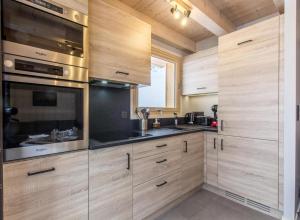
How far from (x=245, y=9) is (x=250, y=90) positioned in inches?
45.8

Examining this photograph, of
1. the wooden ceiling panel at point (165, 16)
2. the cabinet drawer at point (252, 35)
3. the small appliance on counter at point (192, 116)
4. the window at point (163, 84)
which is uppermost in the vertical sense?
the wooden ceiling panel at point (165, 16)

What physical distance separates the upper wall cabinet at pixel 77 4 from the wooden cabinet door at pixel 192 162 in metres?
1.66

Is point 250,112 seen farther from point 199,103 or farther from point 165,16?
point 165,16

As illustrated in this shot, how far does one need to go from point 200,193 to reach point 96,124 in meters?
1.71

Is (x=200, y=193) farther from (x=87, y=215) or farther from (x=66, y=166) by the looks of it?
(x=66, y=166)

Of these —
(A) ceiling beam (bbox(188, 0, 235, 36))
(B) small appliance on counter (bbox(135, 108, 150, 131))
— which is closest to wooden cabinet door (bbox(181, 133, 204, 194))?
(B) small appliance on counter (bbox(135, 108, 150, 131))

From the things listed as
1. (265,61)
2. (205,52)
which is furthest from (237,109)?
(205,52)

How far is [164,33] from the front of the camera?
2.55m

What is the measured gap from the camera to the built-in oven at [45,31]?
3.23 feet

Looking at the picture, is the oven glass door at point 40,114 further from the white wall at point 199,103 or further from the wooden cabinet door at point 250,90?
the white wall at point 199,103

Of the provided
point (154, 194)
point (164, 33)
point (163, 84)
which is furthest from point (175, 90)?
point (154, 194)

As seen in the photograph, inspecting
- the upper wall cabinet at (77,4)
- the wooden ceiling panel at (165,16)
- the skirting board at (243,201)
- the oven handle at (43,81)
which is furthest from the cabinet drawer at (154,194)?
the wooden ceiling panel at (165,16)

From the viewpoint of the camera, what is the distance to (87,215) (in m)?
1.28

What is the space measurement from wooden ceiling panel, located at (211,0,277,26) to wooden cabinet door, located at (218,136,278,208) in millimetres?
1713
